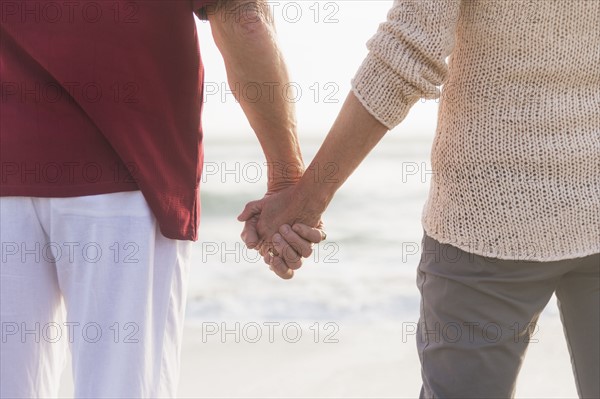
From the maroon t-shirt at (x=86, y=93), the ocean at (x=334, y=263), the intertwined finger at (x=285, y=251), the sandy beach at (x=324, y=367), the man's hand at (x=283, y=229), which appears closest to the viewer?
the maroon t-shirt at (x=86, y=93)

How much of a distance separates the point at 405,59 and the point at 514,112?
265 mm

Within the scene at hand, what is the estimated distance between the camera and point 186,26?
188 centimetres

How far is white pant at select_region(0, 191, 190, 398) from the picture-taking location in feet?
5.97

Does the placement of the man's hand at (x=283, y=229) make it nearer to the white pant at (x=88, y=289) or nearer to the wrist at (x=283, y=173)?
the wrist at (x=283, y=173)

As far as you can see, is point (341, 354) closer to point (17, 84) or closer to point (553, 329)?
point (553, 329)

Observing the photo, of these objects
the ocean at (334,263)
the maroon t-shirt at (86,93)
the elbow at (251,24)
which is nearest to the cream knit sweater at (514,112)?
the elbow at (251,24)

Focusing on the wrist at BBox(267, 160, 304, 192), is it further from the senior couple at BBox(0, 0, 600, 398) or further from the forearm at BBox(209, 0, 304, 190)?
the senior couple at BBox(0, 0, 600, 398)

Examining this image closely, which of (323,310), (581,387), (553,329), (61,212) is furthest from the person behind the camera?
(323,310)

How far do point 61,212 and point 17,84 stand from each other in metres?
0.30

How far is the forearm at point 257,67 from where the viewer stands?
2062 millimetres

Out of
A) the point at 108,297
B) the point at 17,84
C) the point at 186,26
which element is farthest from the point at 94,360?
the point at 186,26

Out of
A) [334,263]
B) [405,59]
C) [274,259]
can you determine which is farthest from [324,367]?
[334,263]

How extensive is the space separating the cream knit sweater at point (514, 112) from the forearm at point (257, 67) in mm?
351

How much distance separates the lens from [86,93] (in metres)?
1.81
